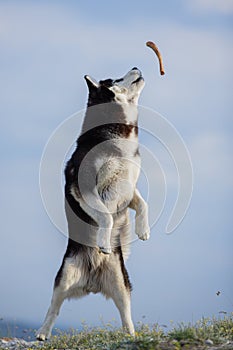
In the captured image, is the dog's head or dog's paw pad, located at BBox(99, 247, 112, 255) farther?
the dog's head

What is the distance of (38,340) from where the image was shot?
9391 mm

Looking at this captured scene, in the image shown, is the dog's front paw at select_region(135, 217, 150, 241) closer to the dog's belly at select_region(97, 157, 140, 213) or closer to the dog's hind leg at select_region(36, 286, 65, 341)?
the dog's belly at select_region(97, 157, 140, 213)

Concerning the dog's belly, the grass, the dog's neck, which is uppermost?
the dog's neck

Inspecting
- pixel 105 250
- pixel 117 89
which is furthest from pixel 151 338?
pixel 117 89

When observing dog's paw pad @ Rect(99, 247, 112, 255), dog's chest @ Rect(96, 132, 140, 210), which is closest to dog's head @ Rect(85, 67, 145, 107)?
dog's chest @ Rect(96, 132, 140, 210)

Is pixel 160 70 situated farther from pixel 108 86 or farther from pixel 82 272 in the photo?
pixel 82 272

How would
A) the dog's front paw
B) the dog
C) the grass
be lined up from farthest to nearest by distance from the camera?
the dog's front paw
the dog
the grass

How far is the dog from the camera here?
9517mm

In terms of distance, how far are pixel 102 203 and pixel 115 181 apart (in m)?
0.40

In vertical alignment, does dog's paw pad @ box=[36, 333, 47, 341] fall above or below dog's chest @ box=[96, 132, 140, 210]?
below

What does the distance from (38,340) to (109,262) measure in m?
1.48

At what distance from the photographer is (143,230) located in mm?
9664

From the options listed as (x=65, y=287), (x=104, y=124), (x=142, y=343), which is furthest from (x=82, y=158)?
(x=142, y=343)

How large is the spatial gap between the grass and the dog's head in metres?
3.30
